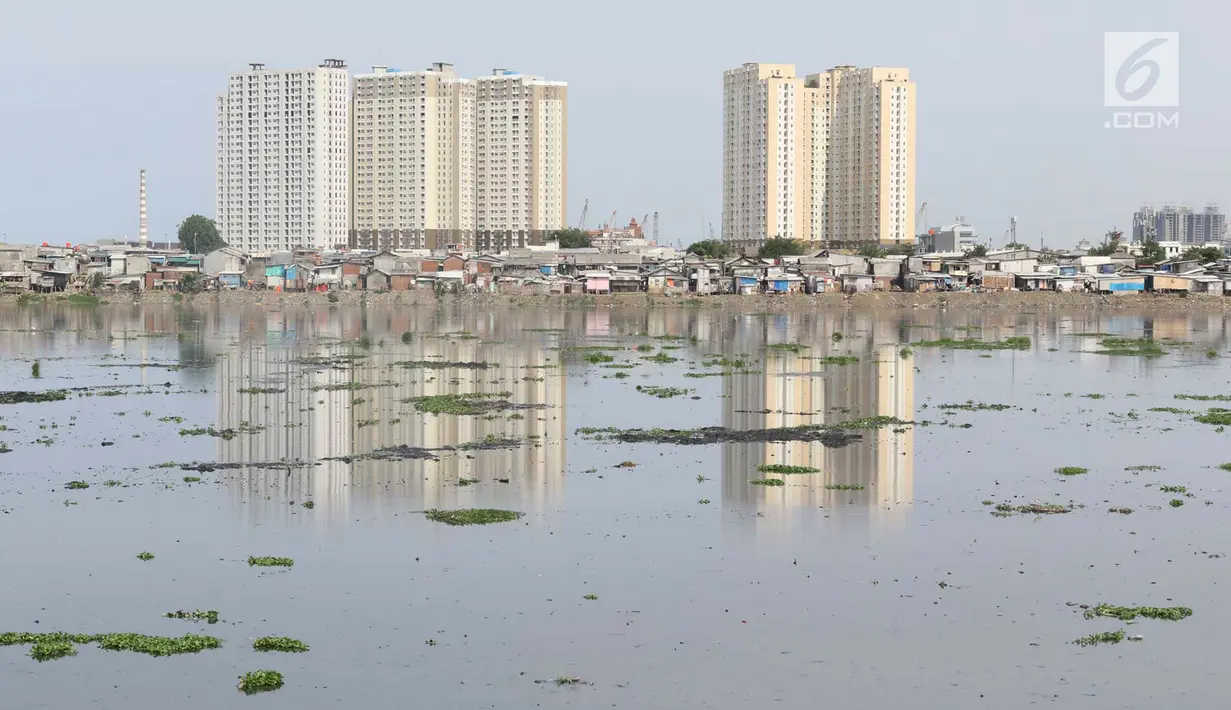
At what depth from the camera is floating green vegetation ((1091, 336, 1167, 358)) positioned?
5350 cm

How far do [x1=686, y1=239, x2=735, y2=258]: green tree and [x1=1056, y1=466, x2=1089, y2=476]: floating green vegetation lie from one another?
375 ft

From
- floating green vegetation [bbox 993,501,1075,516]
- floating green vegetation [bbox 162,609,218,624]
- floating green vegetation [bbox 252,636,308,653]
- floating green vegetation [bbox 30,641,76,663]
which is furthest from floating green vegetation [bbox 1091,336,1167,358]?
floating green vegetation [bbox 30,641,76,663]

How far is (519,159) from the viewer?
160250 millimetres

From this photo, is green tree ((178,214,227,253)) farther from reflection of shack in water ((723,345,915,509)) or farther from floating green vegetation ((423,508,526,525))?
floating green vegetation ((423,508,526,525))

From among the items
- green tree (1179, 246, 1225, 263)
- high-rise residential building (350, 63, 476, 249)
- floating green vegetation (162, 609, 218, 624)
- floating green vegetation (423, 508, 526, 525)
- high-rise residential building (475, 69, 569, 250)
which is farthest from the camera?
high-rise residential building (475, 69, 569, 250)

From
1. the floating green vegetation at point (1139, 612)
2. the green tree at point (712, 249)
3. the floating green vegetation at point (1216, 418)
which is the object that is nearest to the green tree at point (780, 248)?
the green tree at point (712, 249)

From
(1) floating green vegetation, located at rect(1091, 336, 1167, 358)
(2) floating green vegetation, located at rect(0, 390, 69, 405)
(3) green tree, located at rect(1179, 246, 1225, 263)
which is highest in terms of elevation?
(3) green tree, located at rect(1179, 246, 1225, 263)

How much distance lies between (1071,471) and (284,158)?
141663 millimetres

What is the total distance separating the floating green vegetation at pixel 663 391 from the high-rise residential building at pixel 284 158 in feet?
403

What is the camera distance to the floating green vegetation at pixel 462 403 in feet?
104

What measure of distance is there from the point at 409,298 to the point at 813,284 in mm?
33284

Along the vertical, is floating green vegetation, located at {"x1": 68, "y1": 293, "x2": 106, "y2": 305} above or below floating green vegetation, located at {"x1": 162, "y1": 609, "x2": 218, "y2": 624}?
above

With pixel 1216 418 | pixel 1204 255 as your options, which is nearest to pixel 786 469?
pixel 1216 418

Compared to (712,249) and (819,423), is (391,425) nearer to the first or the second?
(819,423)
